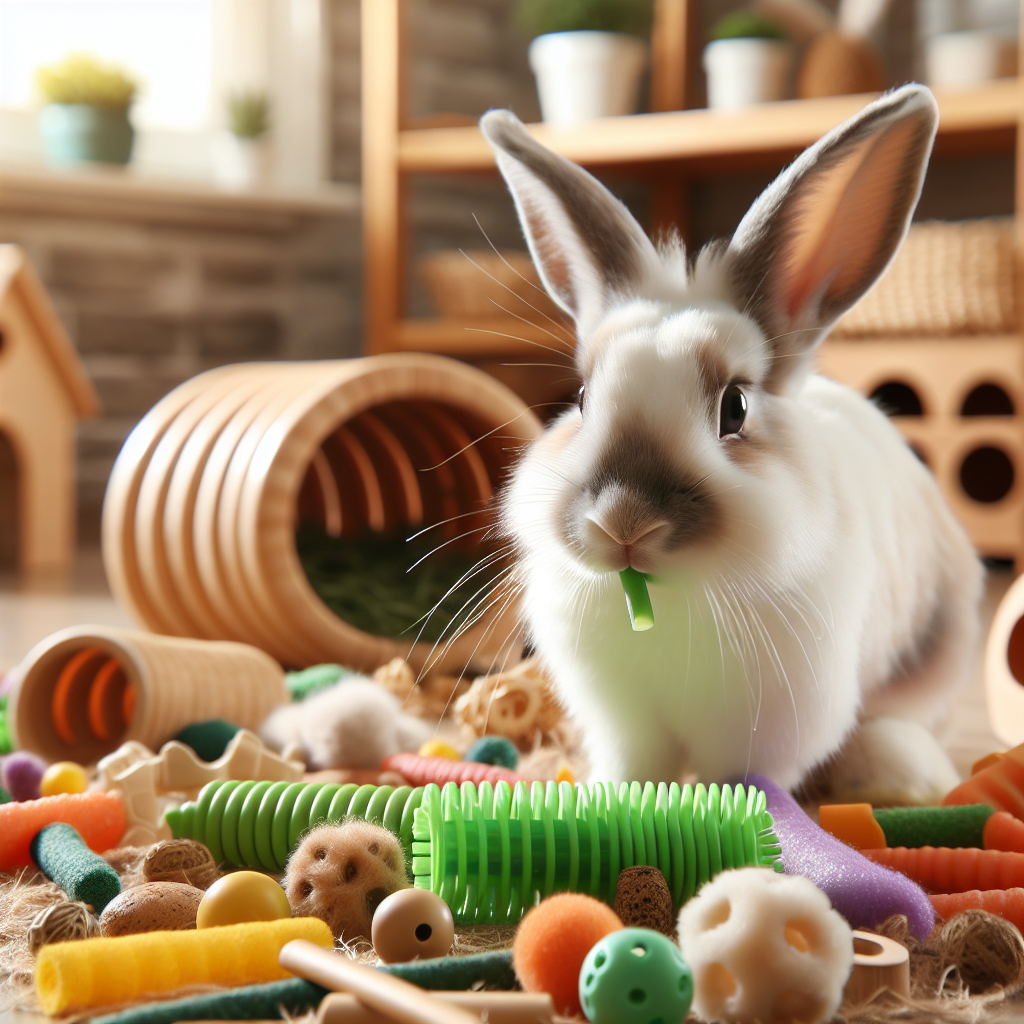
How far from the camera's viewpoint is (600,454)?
894 millimetres

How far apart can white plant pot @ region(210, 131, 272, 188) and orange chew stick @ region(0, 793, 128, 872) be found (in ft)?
9.23

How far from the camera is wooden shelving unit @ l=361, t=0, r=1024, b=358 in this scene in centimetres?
299

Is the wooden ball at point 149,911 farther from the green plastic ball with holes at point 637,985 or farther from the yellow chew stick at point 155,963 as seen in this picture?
the green plastic ball with holes at point 637,985

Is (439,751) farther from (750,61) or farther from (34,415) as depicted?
(750,61)

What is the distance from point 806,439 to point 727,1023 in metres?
0.46

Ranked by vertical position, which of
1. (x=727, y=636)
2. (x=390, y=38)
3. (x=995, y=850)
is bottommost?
(x=995, y=850)

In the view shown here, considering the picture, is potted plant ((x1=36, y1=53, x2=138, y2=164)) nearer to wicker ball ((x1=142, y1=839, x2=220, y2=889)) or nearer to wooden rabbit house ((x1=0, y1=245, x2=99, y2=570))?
wooden rabbit house ((x1=0, y1=245, x2=99, y2=570))

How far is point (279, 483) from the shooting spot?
5.81 feet

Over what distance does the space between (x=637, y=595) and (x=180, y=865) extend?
0.37 m

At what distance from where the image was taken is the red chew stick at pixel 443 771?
1.08m

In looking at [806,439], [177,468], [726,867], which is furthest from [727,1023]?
[177,468]

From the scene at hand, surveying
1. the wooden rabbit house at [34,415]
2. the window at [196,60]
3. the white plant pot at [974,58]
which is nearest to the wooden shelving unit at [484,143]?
the white plant pot at [974,58]

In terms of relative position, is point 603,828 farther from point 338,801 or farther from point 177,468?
point 177,468

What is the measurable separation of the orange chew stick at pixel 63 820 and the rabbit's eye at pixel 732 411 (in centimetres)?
56
